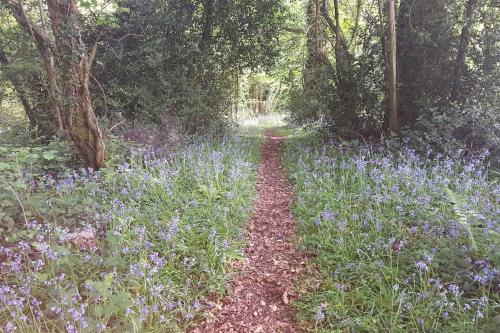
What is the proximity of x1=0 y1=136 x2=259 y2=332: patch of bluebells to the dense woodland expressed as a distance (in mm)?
30

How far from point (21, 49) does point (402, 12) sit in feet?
34.6

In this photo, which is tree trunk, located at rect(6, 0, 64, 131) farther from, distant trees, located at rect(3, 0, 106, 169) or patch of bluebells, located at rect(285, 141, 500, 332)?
patch of bluebells, located at rect(285, 141, 500, 332)

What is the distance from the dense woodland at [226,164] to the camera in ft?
10.9

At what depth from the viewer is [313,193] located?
602 centimetres

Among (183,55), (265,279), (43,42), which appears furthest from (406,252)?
(183,55)

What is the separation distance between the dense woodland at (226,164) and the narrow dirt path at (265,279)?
197mm

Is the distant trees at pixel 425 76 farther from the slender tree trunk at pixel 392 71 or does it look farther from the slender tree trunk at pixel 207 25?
the slender tree trunk at pixel 207 25

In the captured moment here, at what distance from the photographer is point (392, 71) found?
26.3ft

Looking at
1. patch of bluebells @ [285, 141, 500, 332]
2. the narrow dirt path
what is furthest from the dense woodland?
the narrow dirt path

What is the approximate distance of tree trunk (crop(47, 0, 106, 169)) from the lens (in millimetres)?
5852

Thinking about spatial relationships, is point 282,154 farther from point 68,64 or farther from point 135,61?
point 68,64

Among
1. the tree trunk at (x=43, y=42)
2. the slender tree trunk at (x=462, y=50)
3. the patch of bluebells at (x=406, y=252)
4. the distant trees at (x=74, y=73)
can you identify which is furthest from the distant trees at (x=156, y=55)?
the patch of bluebells at (x=406, y=252)

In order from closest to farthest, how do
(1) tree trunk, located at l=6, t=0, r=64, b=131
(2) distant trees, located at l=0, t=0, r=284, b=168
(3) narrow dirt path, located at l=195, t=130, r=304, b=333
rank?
(3) narrow dirt path, located at l=195, t=130, r=304, b=333, (1) tree trunk, located at l=6, t=0, r=64, b=131, (2) distant trees, located at l=0, t=0, r=284, b=168

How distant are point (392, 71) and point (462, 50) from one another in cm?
155
